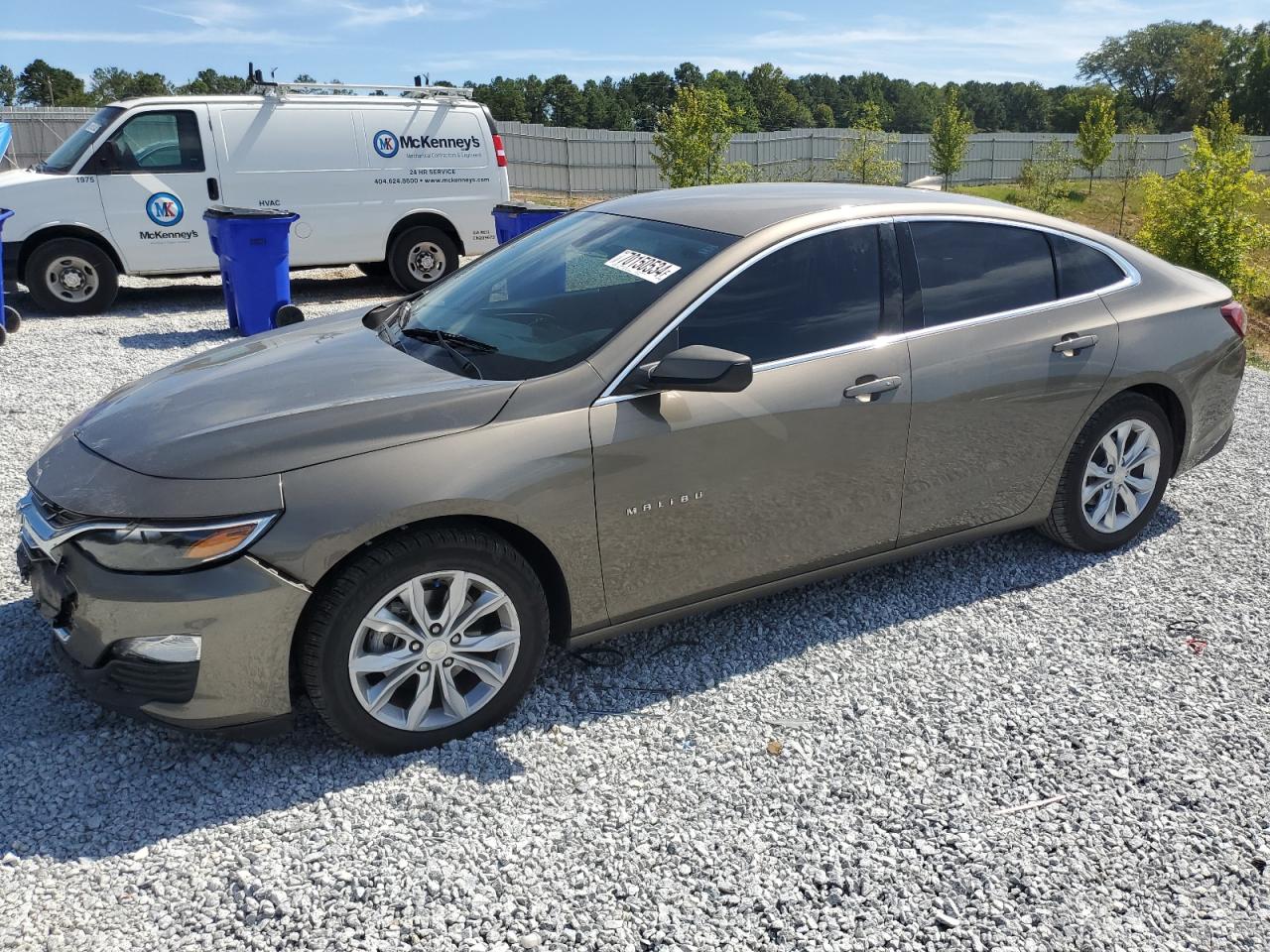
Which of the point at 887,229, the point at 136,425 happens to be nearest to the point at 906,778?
the point at 887,229

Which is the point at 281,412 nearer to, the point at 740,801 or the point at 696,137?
the point at 740,801

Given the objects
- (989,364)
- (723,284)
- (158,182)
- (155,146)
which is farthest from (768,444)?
(155,146)

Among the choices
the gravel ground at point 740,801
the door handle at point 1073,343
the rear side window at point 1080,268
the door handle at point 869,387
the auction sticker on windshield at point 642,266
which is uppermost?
the auction sticker on windshield at point 642,266

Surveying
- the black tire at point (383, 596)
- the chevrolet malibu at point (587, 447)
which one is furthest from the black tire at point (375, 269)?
the black tire at point (383, 596)

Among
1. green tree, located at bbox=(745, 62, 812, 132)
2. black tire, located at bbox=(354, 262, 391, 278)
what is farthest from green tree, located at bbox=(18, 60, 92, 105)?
black tire, located at bbox=(354, 262, 391, 278)

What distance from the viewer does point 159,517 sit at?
2.83 m

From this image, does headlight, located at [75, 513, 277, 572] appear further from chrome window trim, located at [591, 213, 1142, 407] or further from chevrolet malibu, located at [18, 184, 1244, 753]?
chrome window trim, located at [591, 213, 1142, 407]

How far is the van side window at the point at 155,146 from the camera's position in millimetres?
10156

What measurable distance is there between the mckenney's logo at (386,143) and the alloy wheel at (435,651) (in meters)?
9.12

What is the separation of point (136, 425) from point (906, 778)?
266cm

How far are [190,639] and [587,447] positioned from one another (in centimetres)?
Result: 127

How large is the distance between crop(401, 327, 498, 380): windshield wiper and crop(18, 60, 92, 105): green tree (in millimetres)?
87117

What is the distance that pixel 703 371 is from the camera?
3.19 metres

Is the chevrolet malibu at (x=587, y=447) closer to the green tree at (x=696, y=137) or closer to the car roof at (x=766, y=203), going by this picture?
the car roof at (x=766, y=203)
